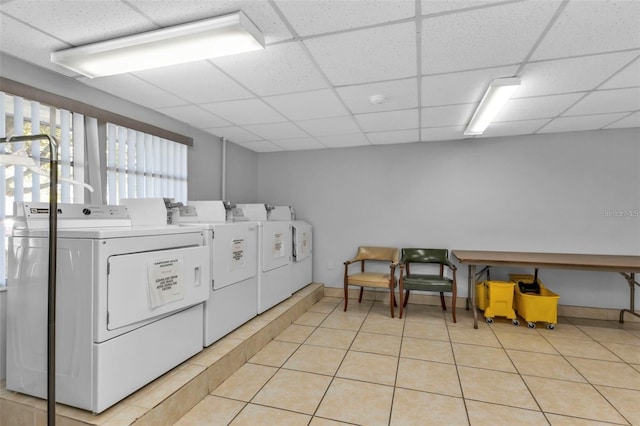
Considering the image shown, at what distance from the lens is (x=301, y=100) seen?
3.01m

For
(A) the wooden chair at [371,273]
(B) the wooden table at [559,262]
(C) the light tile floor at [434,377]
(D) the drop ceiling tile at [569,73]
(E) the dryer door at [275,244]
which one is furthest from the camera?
(A) the wooden chair at [371,273]

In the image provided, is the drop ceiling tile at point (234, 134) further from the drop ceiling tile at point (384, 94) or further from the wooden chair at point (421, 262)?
the wooden chair at point (421, 262)

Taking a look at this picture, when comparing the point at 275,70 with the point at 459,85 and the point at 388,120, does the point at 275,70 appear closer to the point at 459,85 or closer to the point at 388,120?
the point at 459,85

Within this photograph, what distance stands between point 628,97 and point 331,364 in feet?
11.8

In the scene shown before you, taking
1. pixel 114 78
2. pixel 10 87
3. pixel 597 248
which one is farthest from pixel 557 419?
pixel 10 87

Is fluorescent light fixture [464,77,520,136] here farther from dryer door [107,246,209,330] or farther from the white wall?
dryer door [107,246,209,330]

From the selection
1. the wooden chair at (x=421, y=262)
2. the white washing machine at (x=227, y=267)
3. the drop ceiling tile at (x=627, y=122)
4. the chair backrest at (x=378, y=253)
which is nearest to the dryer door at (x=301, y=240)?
the chair backrest at (x=378, y=253)

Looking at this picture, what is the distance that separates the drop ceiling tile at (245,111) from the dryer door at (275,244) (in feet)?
3.82

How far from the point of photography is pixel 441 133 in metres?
4.21

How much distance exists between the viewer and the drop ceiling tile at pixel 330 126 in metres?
3.66

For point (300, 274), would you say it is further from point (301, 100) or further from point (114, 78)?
point (114, 78)

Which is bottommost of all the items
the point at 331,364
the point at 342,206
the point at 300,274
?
the point at 331,364

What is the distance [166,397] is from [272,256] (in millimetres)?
1883

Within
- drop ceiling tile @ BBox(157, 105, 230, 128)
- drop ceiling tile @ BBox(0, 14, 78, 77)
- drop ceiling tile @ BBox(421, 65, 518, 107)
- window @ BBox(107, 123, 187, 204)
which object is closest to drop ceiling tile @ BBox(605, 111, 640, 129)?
drop ceiling tile @ BBox(421, 65, 518, 107)
